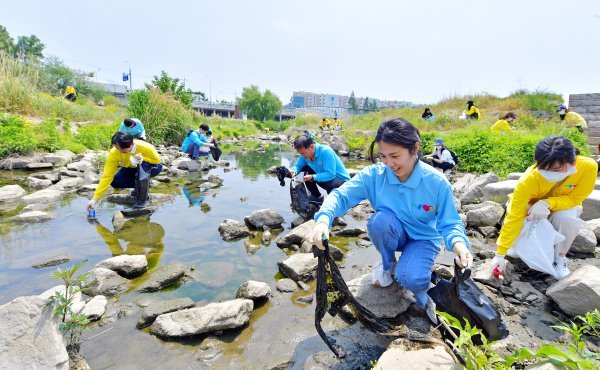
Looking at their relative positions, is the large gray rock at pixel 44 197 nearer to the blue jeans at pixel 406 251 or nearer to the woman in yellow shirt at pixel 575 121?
the blue jeans at pixel 406 251

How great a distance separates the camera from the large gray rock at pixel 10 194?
510cm

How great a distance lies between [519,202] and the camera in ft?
9.14

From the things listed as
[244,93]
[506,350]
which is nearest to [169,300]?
[506,350]

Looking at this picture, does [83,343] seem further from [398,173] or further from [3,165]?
[3,165]

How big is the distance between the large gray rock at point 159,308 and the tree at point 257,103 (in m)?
48.9

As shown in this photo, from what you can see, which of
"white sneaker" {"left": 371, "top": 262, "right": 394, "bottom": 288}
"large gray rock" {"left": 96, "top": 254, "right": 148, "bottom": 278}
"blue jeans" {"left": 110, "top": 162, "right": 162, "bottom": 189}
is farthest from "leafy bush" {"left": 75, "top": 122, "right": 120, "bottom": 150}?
"white sneaker" {"left": 371, "top": 262, "right": 394, "bottom": 288}

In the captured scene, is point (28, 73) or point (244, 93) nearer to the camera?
point (28, 73)

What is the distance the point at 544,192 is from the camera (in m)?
2.84

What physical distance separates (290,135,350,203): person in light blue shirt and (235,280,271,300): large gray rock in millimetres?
2150

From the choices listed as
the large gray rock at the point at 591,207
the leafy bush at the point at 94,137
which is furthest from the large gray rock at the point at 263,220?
the leafy bush at the point at 94,137

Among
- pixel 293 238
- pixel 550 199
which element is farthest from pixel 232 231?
pixel 550 199

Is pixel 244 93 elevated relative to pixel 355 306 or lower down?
elevated

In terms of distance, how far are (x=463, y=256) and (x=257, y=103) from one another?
49.8 meters

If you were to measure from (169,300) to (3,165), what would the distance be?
722cm
